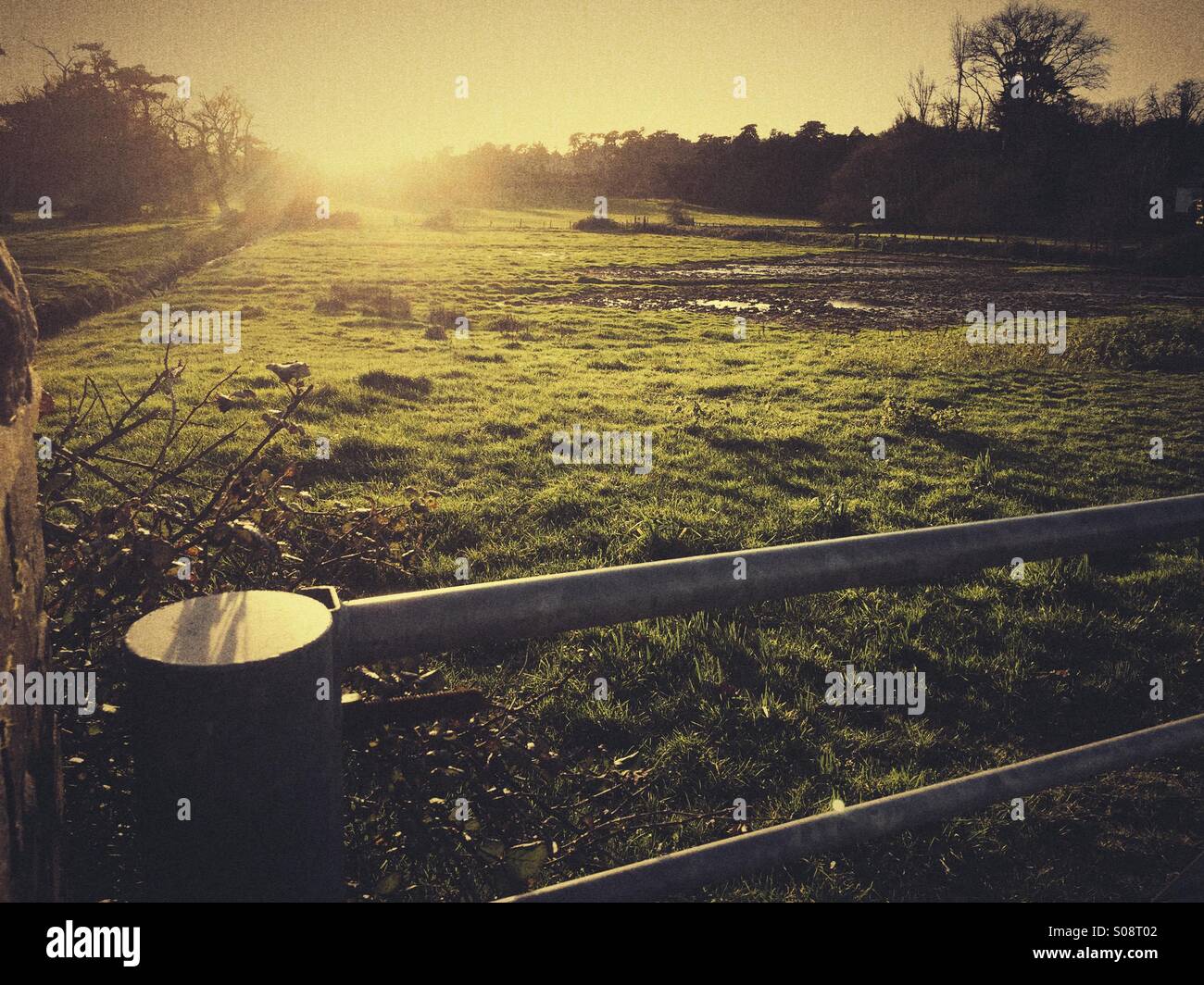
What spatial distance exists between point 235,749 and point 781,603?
398 centimetres

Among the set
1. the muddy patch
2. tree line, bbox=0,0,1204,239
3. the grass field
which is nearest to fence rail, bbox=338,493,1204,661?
the grass field

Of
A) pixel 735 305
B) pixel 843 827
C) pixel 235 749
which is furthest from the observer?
pixel 735 305

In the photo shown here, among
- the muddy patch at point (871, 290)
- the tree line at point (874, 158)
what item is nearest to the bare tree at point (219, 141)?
the tree line at point (874, 158)

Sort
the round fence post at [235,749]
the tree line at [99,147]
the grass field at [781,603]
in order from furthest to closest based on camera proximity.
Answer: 1. the tree line at [99,147]
2. the grass field at [781,603]
3. the round fence post at [235,749]

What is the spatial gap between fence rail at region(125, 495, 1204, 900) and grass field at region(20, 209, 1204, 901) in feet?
0.47

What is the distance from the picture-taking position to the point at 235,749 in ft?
4.61

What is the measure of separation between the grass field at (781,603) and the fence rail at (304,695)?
0.14 meters

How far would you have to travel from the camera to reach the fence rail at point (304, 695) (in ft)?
4.58

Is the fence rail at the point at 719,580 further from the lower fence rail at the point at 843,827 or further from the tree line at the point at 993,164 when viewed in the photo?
the tree line at the point at 993,164

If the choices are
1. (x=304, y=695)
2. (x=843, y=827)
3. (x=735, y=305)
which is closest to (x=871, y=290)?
(x=735, y=305)

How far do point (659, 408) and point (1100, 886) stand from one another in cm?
824

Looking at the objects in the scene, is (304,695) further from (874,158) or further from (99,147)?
(874,158)

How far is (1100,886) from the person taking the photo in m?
2.67

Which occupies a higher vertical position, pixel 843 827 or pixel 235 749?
pixel 235 749
